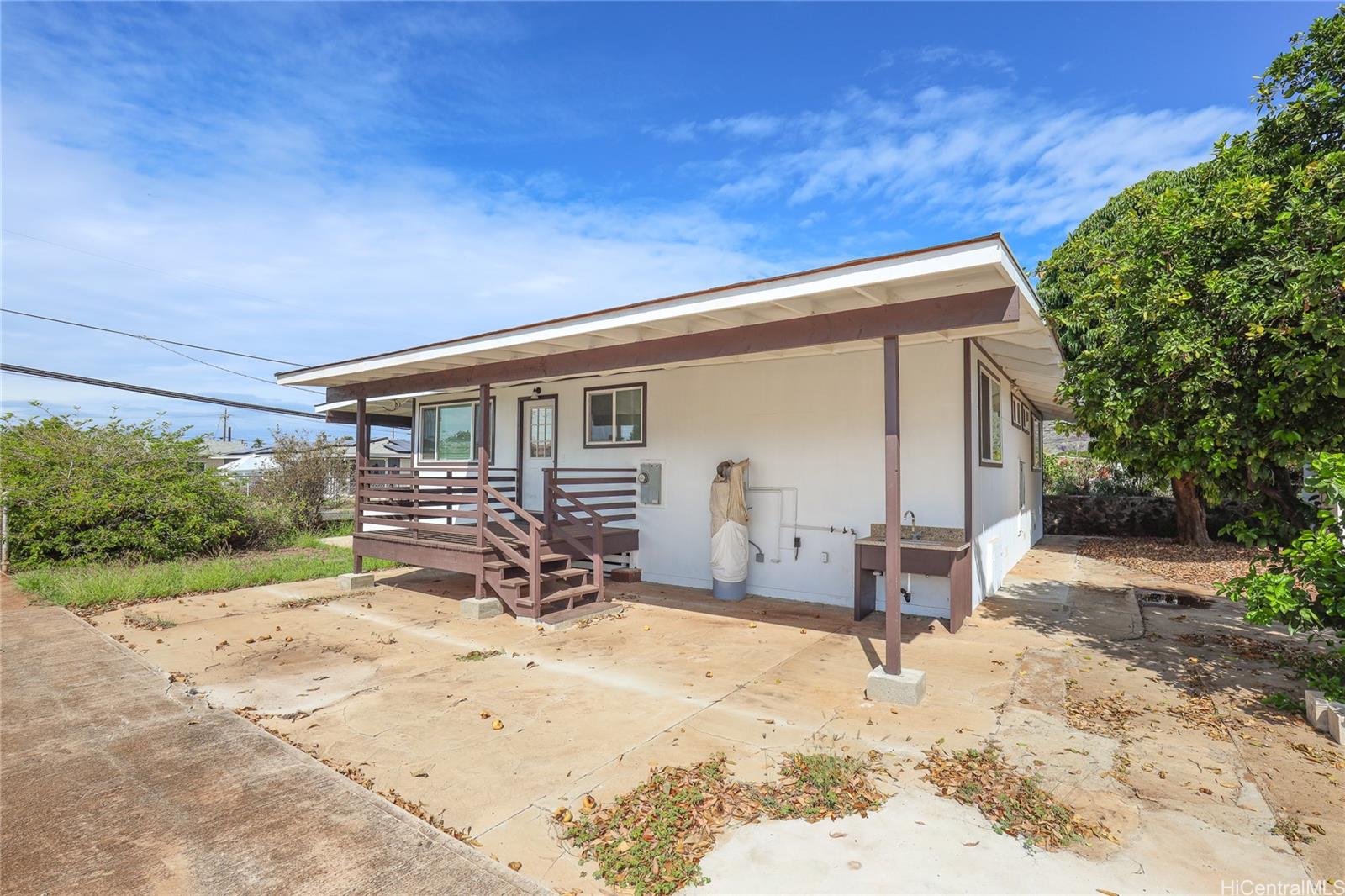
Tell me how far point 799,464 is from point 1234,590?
4086mm

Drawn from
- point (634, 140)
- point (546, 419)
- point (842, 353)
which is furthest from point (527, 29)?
point (842, 353)

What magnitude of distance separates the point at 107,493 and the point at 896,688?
1193cm

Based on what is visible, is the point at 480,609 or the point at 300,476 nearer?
the point at 480,609

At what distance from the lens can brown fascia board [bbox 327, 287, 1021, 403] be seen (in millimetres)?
4148

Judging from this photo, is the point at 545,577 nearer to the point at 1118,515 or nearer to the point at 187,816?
the point at 187,816

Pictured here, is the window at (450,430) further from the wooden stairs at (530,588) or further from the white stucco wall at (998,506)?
the white stucco wall at (998,506)

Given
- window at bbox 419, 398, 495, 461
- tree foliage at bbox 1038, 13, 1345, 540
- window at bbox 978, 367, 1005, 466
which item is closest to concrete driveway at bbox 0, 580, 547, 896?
tree foliage at bbox 1038, 13, 1345, 540

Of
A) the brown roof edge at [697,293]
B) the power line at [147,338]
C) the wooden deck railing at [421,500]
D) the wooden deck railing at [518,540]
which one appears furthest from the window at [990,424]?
the power line at [147,338]

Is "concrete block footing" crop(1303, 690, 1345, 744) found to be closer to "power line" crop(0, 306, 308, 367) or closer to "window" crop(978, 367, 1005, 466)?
"window" crop(978, 367, 1005, 466)

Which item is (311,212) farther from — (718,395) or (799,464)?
(799,464)

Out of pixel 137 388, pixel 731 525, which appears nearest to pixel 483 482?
pixel 731 525

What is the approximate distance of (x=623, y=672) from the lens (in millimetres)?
4902

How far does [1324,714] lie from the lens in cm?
362

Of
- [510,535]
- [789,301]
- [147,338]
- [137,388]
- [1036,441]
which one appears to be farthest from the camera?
[147,338]
